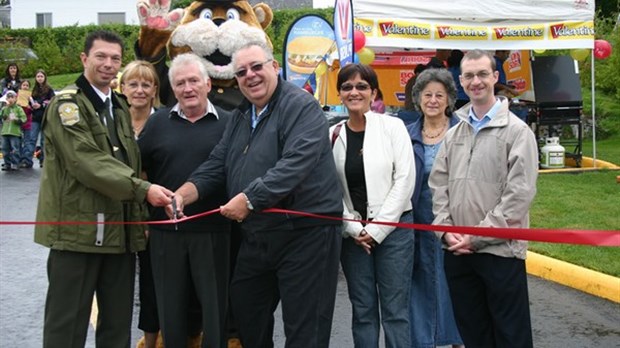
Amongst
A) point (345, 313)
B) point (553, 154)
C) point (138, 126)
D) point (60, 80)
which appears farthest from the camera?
point (60, 80)

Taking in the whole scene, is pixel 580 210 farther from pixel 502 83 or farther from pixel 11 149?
pixel 11 149

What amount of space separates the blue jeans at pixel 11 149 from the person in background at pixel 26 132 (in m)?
0.17

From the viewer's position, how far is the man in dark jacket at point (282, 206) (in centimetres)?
441

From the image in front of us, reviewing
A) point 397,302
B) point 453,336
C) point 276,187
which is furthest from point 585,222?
point 276,187

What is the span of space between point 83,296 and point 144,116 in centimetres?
157

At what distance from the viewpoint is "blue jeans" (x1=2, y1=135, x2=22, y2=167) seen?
1696 cm

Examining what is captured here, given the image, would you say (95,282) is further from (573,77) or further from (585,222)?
(573,77)

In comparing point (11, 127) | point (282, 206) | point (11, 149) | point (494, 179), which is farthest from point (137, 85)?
point (11, 149)

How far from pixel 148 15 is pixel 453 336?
3.31 meters

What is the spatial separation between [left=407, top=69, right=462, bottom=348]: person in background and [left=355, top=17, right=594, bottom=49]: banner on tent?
644 centimetres

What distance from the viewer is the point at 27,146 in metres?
17.4

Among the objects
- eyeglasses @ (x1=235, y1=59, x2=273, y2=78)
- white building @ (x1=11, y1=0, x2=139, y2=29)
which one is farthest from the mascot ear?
white building @ (x1=11, y1=0, x2=139, y2=29)

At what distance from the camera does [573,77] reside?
625 inches

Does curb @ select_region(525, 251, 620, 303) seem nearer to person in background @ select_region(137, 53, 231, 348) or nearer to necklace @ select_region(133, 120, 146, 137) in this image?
person in background @ select_region(137, 53, 231, 348)
